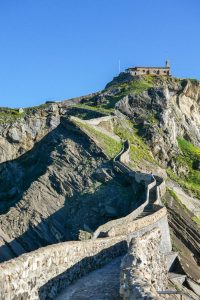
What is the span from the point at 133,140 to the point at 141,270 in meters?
46.1

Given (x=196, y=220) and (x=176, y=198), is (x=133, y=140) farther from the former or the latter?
(x=196, y=220)

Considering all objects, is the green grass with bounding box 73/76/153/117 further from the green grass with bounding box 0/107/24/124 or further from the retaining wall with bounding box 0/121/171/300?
the retaining wall with bounding box 0/121/171/300

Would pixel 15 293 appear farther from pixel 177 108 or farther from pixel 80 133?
pixel 177 108

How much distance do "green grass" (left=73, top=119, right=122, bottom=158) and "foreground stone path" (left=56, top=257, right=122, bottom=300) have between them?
3226 cm

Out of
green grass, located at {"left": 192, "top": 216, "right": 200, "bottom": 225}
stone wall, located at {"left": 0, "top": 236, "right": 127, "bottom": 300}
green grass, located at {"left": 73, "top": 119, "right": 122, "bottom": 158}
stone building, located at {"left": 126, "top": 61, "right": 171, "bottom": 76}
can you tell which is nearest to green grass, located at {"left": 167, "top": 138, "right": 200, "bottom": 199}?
green grass, located at {"left": 73, "top": 119, "right": 122, "bottom": 158}

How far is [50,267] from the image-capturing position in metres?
14.1

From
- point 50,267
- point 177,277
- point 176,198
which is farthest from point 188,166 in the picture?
point 50,267

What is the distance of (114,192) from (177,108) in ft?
114

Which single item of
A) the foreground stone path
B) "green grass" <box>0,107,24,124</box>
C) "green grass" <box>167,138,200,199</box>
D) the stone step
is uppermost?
"green grass" <box>0,107,24,124</box>

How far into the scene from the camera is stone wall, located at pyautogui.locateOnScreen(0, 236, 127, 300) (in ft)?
38.0

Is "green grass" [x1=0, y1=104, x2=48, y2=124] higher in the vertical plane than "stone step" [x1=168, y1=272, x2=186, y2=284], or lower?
higher

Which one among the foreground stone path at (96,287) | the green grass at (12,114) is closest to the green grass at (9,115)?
the green grass at (12,114)

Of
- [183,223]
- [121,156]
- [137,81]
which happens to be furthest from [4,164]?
[137,81]

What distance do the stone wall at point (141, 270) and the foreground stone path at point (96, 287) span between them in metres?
0.82
